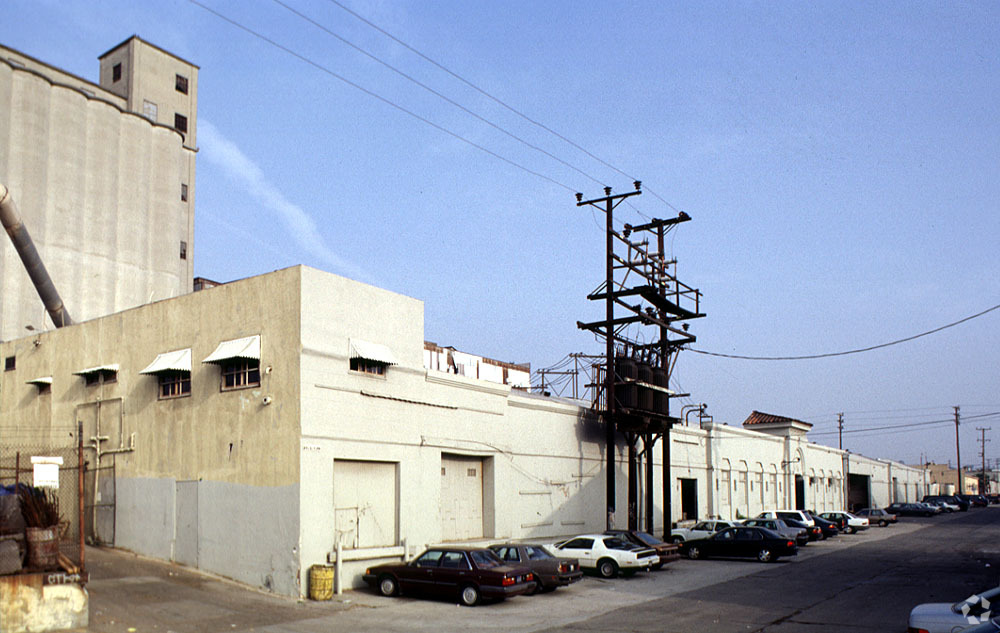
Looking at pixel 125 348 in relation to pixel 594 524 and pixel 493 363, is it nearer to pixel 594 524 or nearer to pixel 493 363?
pixel 594 524

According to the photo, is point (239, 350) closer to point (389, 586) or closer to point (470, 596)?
point (389, 586)

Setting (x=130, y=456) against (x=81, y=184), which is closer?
(x=130, y=456)

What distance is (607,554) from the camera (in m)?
28.4

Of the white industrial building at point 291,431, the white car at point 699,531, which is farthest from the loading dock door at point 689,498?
the white car at point 699,531

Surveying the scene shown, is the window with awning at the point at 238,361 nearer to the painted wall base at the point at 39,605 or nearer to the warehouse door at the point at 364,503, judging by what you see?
the warehouse door at the point at 364,503

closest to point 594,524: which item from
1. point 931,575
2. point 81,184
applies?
point 931,575

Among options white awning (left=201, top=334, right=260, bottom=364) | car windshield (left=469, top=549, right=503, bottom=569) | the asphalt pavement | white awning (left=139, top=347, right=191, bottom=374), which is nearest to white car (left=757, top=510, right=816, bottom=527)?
the asphalt pavement

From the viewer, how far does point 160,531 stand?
1017 inches

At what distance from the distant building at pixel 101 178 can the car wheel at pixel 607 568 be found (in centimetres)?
3165

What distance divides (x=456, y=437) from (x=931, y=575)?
1608 centimetres

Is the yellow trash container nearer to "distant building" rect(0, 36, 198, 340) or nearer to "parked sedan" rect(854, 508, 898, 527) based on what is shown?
"distant building" rect(0, 36, 198, 340)

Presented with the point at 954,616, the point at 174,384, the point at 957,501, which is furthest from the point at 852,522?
the point at 957,501

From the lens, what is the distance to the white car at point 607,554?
28281 millimetres

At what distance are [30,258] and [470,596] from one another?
962 inches
